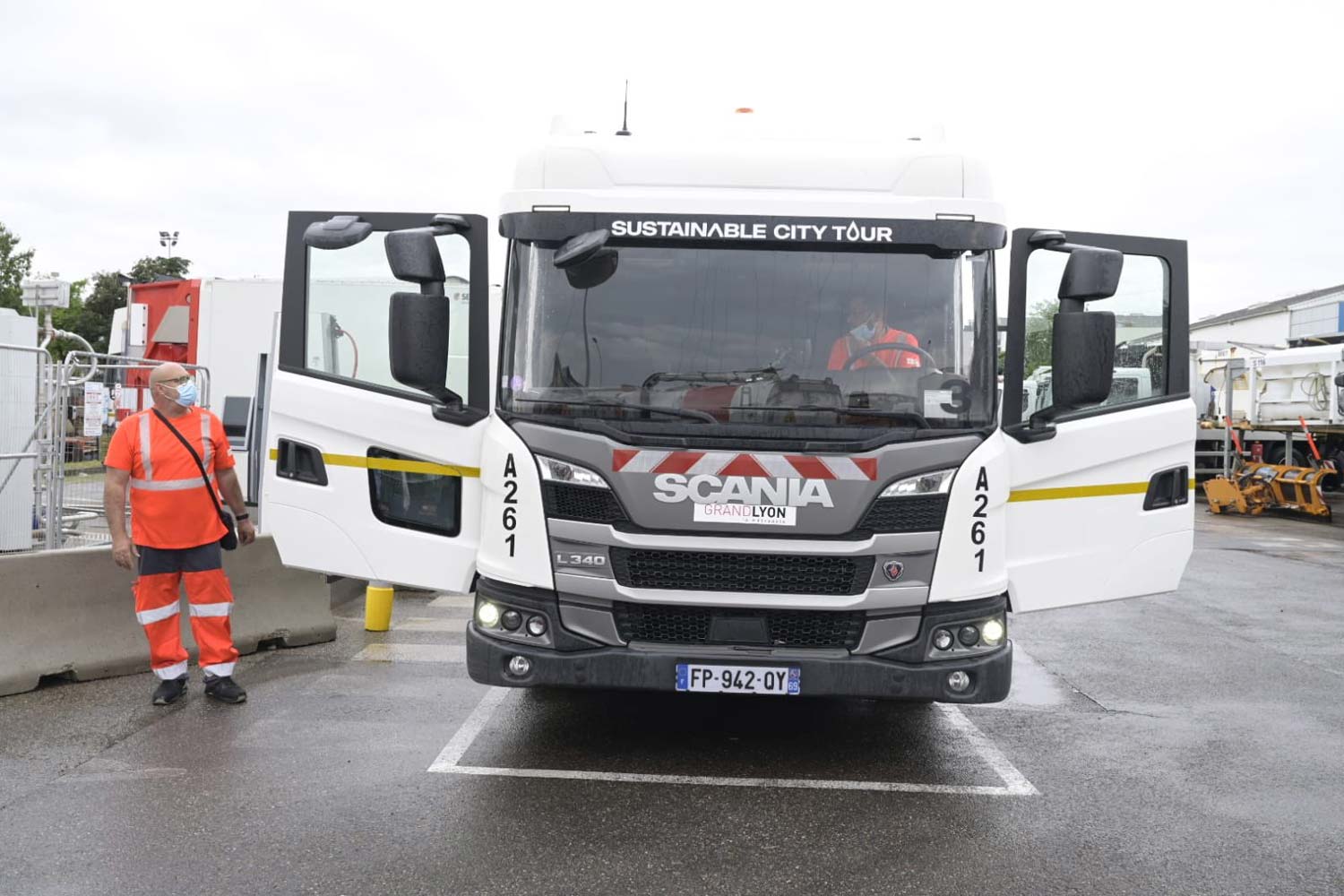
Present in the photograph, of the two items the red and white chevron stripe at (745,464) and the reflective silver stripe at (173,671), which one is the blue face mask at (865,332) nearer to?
the red and white chevron stripe at (745,464)

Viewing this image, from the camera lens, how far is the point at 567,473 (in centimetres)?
496

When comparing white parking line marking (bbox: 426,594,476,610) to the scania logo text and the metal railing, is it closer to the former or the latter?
the metal railing

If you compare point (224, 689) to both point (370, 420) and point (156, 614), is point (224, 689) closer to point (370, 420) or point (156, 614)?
point (156, 614)

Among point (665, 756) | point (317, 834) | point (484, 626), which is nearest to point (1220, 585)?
point (665, 756)

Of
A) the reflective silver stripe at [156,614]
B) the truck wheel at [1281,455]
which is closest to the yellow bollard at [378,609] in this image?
the reflective silver stripe at [156,614]

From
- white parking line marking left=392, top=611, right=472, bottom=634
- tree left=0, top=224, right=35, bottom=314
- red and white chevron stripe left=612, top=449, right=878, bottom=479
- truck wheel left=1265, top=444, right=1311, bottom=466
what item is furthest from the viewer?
tree left=0, top=224, right=35, bottom=314

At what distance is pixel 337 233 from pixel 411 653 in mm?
3482

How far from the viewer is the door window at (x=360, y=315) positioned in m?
5.42

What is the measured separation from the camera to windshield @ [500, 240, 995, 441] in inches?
197

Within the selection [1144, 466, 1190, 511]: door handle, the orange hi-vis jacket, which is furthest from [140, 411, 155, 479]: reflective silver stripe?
[1144, 466, 1190, 511]: door handle

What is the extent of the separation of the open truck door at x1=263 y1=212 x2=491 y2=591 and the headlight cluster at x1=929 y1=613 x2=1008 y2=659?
79.7 inches

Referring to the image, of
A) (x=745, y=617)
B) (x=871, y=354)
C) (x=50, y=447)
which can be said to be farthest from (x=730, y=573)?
(x=50, y=447)

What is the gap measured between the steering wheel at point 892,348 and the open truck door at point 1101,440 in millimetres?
414

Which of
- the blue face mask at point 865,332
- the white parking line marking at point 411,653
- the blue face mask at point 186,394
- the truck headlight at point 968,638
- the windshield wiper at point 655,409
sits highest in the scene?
the blue face mask at point 865,332
